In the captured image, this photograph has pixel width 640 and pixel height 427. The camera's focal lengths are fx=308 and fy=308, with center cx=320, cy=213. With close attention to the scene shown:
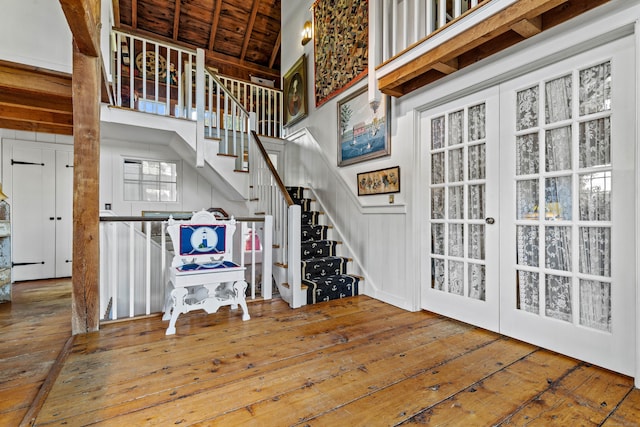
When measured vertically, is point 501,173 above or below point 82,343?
above

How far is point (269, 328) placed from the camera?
8.37ft

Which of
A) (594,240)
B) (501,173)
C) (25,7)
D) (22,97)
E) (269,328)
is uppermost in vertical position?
(25,7)

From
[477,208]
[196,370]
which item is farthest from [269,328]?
[477,208]

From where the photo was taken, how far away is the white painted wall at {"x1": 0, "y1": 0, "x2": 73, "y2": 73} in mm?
2387

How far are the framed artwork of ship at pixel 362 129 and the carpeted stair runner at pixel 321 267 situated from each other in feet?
3.07

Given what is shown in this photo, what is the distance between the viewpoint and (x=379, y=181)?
11.0 ft

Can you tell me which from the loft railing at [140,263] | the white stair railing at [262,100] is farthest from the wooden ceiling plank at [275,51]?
the loft railing at [140,263]

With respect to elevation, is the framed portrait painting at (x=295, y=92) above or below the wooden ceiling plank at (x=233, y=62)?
below

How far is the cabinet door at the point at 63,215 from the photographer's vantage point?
4695 millimetres

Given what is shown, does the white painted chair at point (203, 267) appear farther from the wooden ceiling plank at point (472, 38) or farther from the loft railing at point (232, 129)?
the wooden ceiling plank at point (472, 38)

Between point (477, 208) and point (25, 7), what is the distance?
4077 millimetres

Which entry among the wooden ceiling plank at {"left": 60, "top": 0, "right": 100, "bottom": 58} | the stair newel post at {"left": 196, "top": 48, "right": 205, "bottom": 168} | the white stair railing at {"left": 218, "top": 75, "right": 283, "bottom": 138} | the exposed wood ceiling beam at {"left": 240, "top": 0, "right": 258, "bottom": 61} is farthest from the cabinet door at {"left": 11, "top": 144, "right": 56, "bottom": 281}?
the exposed wood ceiling beam at {"left": 240, "top": 0, "right": 258, "bottom": 61}

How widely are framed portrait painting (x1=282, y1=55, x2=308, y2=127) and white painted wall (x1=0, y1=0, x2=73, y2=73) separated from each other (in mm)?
3006

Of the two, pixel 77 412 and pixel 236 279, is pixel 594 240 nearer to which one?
pixel 236 279
